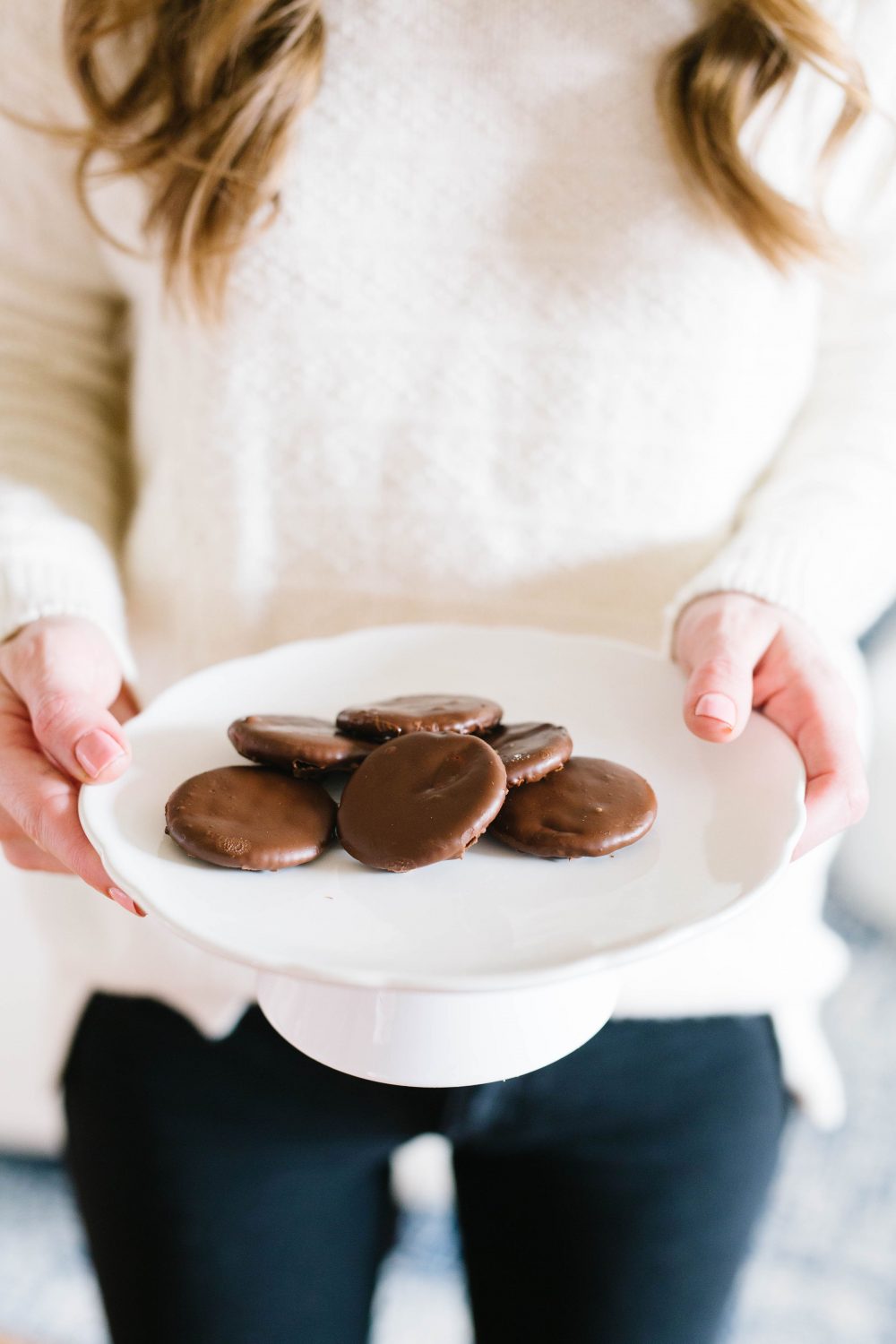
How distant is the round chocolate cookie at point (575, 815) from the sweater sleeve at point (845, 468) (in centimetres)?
18

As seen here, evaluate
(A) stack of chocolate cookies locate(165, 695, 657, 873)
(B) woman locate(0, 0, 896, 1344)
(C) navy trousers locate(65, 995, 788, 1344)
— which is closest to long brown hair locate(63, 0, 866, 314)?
(B) woman locate(0, 0, 896, 1344)

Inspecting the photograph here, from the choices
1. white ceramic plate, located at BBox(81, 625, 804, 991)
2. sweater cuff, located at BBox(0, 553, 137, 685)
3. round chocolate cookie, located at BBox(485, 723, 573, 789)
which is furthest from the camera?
sweater cuff, located at BBox(0, 553, 137, 685)

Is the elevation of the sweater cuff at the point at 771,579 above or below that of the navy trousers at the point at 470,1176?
above

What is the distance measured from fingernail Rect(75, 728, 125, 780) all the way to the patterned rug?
2.77 ft

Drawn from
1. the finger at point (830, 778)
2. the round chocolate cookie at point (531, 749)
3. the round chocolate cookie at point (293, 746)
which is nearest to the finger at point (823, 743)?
the finger at point (830, 778)

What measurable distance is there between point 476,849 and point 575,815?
0.05m

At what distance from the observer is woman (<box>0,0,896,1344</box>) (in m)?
0.64

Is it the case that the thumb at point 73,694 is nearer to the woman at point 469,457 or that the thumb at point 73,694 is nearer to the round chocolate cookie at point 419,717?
the woman at point 469,457

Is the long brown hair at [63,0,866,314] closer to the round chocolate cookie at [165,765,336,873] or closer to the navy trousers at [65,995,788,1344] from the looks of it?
the round chocolate cookie at [165,765,336,873]

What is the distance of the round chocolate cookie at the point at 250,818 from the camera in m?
0.48

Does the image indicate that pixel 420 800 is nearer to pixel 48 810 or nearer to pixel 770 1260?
pixel 48 810

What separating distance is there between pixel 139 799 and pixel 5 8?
1.69ft

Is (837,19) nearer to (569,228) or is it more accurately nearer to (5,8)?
(569,228)

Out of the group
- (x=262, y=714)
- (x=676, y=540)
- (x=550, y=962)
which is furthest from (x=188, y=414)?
(x=550, y=962)
